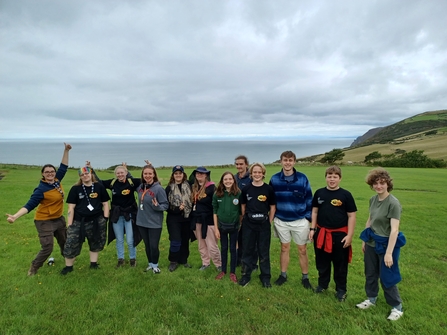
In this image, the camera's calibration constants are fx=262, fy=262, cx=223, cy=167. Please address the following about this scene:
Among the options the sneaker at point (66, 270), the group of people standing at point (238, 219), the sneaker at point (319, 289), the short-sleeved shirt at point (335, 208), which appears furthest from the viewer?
the sneaker at point (66, 270)

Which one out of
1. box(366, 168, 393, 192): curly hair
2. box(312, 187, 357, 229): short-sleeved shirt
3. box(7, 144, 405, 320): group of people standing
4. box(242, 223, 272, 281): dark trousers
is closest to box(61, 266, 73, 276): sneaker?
box(7, 144, 405, 320): group of people standing

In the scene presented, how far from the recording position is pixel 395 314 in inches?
156

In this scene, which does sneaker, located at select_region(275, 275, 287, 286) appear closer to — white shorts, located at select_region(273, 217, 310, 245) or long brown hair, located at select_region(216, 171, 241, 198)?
white shorts, located at select_region(273, 217, 310, 245)

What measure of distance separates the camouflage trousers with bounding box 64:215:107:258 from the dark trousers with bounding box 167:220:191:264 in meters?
1.42

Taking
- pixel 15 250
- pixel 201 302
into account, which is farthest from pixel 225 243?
pixel 15 250

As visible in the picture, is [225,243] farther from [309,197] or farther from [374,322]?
[374,322]

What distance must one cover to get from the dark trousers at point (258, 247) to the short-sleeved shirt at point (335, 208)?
1063mm

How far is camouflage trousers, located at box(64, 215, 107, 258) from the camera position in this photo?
5328 mm

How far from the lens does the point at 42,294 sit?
15.0 ft

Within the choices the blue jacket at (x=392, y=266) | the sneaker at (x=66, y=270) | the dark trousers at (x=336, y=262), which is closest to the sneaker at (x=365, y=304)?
the dark trousers at (x=336, y=262)

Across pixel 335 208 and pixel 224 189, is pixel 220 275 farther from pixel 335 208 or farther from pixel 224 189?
pixel 335 208

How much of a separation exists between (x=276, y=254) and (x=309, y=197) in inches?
116

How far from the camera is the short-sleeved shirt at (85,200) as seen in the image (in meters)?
5.28

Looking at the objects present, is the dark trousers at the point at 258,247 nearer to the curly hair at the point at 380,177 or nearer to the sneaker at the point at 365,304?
the sneaker at the point at 365,304
